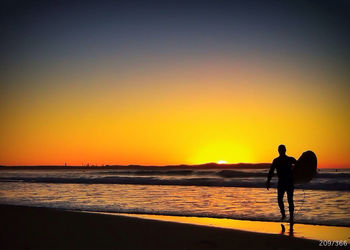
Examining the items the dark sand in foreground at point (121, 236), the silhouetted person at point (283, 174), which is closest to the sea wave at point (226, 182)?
the silhouetted person at point (283, 174)

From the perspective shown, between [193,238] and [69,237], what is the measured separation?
2543 mm

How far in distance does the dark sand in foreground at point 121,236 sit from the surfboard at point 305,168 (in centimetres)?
332

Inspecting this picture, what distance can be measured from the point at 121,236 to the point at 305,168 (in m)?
6.00

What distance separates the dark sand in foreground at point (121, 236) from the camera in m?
6.96

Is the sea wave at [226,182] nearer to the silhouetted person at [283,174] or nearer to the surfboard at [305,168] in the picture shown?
the surfboard at [305,168]

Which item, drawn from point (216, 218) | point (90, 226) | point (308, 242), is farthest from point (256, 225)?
point (90, 226)

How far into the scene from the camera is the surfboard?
10859 mm

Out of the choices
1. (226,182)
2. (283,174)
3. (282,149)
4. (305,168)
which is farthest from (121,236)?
(226,182)

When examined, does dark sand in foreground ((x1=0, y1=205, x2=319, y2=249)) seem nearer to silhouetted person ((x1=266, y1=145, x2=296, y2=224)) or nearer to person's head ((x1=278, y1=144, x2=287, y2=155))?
silhouetted person ((x1=266, y1=145, x2=296, y2=224))

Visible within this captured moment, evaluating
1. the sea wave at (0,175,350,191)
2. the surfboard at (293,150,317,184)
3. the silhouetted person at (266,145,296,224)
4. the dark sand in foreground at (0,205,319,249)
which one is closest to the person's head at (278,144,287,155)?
the silhouetted person at (266,145,296,224)

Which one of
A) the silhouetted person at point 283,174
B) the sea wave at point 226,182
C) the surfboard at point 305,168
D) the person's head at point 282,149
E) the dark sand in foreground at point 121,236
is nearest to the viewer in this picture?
the dark sand in foreground at point 121,236

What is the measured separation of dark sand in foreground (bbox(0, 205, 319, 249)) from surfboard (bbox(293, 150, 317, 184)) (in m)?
3.32

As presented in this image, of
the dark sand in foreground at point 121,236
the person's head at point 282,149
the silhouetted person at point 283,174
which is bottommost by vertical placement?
the dark sand in foreground at point 121,236

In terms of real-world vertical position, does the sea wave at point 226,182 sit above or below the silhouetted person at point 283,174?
below
